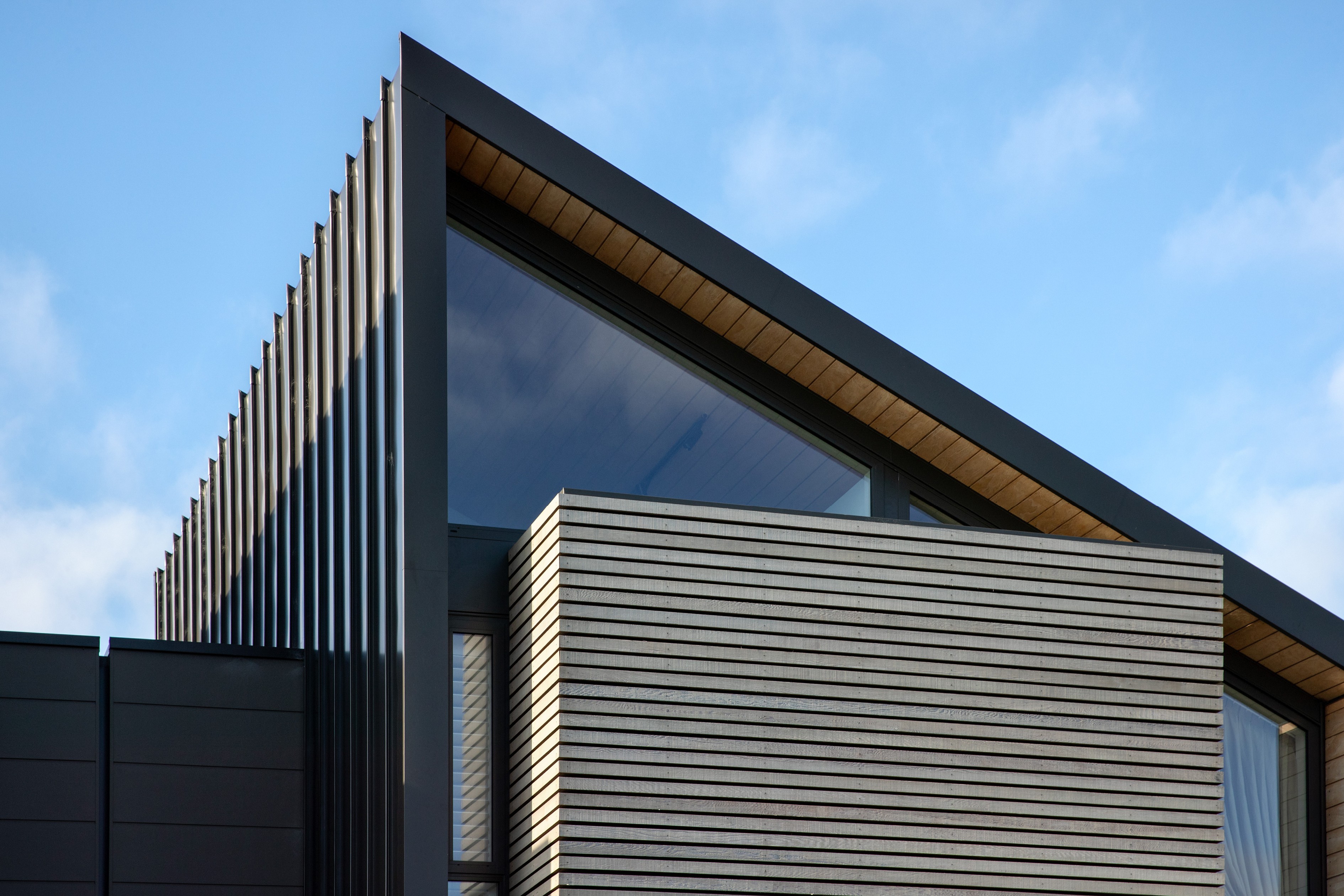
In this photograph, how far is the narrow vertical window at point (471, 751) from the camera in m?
9.69

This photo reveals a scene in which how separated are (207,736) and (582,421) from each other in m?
3.37

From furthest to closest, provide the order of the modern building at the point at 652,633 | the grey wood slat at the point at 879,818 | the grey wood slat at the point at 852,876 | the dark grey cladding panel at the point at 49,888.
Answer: the dark grey cladding panel at the point at 49,888 < the modern building at the point at 652,633 < the grey wood slat at the point at 879,818 < the grey wood slat at the point at 852,876

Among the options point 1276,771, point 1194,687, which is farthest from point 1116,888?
point 1276,771

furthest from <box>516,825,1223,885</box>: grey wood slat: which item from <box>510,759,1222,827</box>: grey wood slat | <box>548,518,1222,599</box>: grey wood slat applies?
<box>548,518,1222,599</box>: grey wood slat

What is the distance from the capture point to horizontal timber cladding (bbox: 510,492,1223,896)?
9.26 metres

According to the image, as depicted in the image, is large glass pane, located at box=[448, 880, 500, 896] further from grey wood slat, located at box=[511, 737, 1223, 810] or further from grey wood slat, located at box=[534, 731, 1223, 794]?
grey wood slat, located at box=[534, 731, 1223, 794]

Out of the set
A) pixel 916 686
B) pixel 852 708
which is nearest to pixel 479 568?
→ pixel 852 708

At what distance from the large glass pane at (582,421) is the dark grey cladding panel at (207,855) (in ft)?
8.48

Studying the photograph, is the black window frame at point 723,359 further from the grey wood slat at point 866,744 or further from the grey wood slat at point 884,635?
the grey wood slat at point 866,744

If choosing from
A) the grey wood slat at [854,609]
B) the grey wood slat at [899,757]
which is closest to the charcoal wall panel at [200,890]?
the grey wood slat at [899,757]

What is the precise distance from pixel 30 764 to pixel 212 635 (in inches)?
177

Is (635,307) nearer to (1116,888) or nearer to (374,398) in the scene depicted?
(374,398)

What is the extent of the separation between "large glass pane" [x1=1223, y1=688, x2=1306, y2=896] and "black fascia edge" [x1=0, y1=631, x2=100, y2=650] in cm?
804

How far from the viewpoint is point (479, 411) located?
10672 mm
